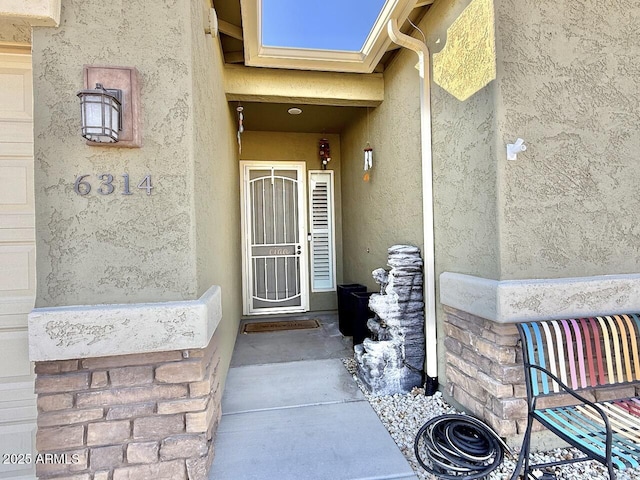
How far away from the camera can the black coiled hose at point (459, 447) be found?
2.30 meters

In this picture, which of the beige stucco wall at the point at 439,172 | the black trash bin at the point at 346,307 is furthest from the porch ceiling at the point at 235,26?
the black trash bin at the point at 346,307

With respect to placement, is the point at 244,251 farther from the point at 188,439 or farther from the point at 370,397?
the point at 188,439

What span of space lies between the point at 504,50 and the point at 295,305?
5520 mm

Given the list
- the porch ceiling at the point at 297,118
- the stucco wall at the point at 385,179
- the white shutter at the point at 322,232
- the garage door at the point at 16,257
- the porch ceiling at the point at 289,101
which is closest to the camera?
the garage door at the point at 16,257

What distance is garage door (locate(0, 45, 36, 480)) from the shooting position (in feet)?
7.88

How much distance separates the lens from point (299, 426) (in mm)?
2916

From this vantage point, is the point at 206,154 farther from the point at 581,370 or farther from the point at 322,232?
the point at 322,232

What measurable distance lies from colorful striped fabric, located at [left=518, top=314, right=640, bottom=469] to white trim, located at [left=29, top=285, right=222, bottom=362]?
2.34 m

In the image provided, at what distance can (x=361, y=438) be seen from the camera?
8.98ft

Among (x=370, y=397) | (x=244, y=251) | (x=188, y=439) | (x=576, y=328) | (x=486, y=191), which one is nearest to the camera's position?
(x=188, y=439)

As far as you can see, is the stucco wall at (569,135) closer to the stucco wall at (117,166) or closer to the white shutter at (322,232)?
the stucco wall at (117,166)

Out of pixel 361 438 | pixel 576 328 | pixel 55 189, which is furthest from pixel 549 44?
pixel 55 189

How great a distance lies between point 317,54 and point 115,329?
389 centimetres

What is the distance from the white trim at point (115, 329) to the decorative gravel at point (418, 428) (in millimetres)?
1895
